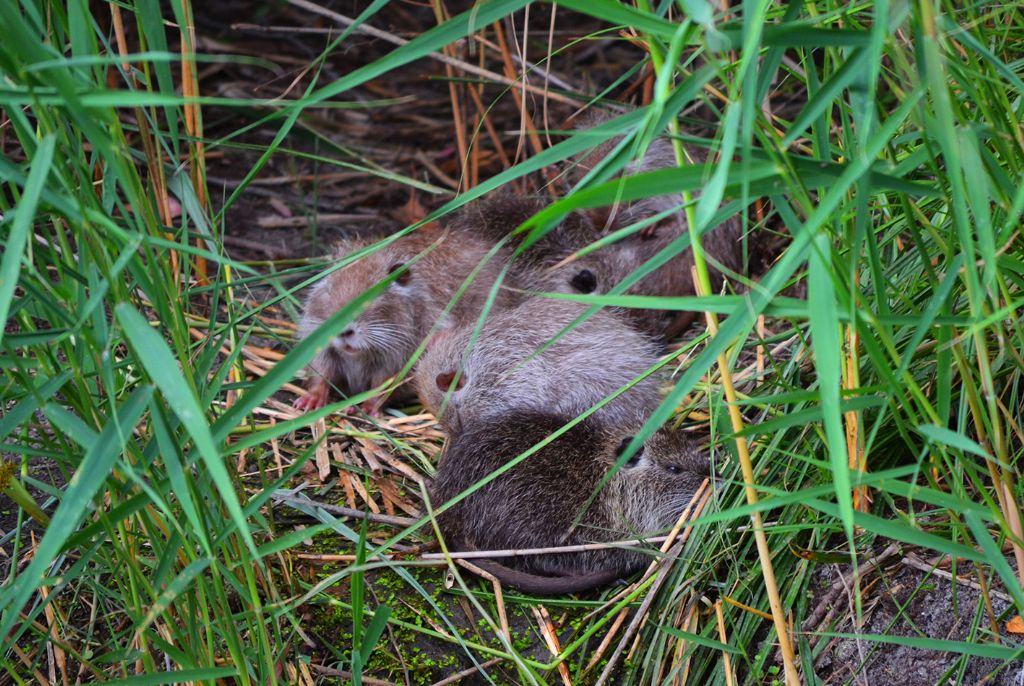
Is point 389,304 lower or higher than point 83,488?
lower

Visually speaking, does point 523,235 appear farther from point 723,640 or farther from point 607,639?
point 723,640

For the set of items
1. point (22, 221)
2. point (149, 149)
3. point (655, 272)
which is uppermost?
point (22, 221)

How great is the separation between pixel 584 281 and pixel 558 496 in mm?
1273

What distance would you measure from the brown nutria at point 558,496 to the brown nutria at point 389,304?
2.82ft

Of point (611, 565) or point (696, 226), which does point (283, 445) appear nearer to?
point (611, 565)

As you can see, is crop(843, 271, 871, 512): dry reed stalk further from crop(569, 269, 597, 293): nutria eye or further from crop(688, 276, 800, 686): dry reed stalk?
crop(569, 269, 597, 293): nutria eye

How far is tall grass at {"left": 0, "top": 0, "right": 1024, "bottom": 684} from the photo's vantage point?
1647 millimetres

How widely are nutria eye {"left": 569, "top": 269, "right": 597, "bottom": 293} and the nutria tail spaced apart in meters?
1.46

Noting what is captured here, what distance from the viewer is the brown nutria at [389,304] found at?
3.92 metres

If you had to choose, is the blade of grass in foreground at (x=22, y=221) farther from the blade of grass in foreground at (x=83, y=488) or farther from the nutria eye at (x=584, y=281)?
the nutria eye at (x=584, y=281)

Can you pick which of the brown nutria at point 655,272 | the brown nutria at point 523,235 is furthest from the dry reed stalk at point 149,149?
the brown nutria at point 655,272

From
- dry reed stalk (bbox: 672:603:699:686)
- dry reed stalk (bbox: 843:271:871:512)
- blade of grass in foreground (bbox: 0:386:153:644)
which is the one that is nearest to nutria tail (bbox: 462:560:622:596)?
dry reed stalk (bbox: 672:603:699:686)

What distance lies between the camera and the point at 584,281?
4148 mm

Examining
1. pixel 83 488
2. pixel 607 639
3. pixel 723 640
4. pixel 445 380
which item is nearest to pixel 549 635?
pixel 607 639
